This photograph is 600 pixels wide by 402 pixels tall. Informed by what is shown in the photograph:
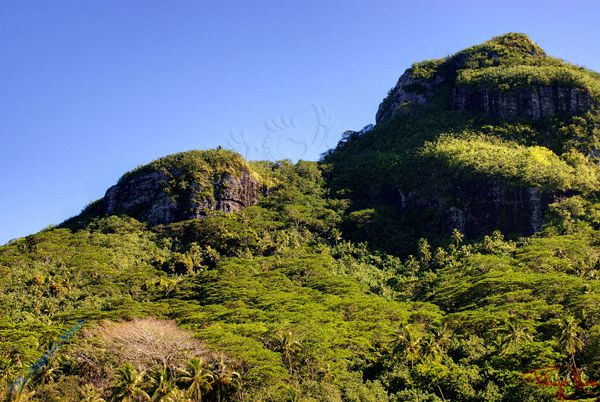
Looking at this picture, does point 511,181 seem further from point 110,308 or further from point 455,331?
point 110,308

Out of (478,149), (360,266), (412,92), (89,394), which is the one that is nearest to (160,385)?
(89,394)

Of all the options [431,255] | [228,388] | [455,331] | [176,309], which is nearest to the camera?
[228,388]

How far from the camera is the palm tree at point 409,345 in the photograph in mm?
69312

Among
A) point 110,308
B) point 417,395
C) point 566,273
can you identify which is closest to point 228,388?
point 417,395

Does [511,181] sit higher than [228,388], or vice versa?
[511,181]

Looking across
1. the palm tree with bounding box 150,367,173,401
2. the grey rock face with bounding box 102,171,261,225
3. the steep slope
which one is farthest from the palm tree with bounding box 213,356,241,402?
the grey rock face with bounding box 102,171,261,225

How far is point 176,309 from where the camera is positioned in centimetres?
8756

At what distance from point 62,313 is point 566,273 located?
250 ft

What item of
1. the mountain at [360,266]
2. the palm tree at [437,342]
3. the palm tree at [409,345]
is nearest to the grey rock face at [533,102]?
the mountain at [360,266]

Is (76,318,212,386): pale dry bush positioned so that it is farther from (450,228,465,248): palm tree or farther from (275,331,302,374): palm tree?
(450,228,465,248): palm tree

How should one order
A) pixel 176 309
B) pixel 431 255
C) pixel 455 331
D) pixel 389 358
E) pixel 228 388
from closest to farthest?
pixel 228 388 < pixel 389 358 < pixel 455 331 < pixel 176 309 < pixel 431 255

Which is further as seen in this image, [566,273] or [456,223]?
[456,223]

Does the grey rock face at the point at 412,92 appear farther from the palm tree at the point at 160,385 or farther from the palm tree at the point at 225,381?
the palm tree at the point at 160,385

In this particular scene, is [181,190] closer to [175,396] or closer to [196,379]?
[196,379]
